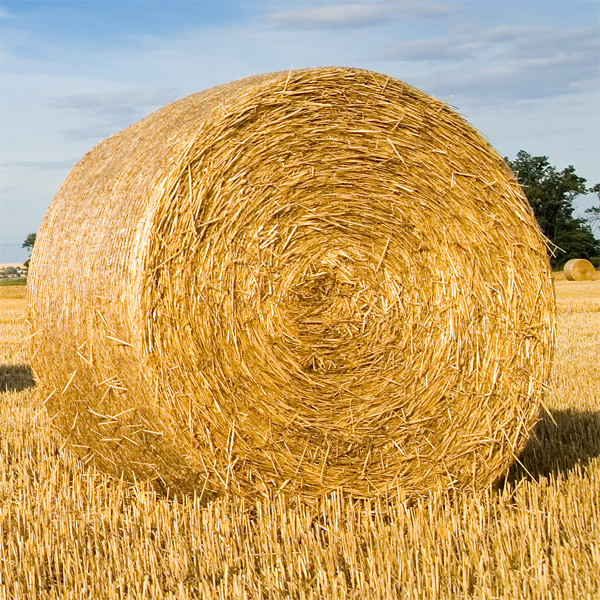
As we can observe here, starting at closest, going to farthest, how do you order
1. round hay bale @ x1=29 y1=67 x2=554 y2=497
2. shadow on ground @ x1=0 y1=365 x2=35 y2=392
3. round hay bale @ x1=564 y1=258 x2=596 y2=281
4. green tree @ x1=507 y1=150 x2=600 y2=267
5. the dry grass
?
the dry grass, round hay bale @ x1=29 y1=67 x2=554 y2=497, shadow on ground @ x1=0 y1=365 x2=35 y2=392, round hay bale @ x1=564 y1=258 x2=596 y2=281, green tree @ x1=507 y1=150 x2=600 y2=267

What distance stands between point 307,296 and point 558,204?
51541 millimetres

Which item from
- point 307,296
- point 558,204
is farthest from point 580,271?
point 307,296

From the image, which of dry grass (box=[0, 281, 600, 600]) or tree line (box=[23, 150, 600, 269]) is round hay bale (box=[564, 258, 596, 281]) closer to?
tree line (box=[23, 150, 600, 269])

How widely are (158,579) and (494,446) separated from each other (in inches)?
88.6

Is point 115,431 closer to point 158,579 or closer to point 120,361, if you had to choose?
point 120,361

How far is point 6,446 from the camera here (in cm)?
676

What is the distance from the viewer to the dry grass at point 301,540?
3.88 metres

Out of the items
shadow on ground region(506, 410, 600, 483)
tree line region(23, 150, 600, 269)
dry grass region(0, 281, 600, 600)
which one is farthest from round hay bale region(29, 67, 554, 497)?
tree line region(23, 150, 600, 269)

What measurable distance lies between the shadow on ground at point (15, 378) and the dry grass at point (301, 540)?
3.52 metres

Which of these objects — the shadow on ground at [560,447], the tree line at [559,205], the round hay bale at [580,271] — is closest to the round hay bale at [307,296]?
the shadow on ground at [560,447]

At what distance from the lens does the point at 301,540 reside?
4605mm

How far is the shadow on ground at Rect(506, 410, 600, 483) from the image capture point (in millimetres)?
5922

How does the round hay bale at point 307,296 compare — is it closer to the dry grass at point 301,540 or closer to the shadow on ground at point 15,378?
the dry grass at point 301,540

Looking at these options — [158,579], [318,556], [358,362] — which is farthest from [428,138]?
Result: [158,579]
